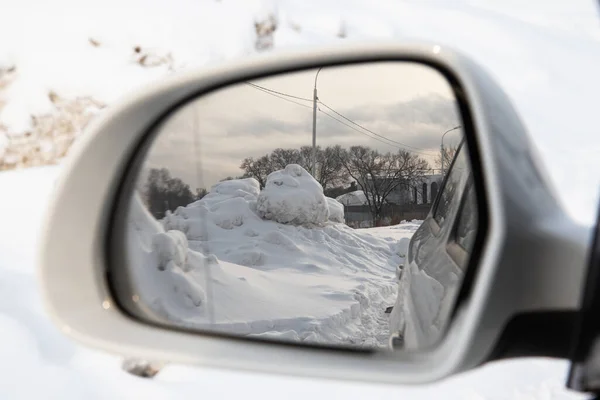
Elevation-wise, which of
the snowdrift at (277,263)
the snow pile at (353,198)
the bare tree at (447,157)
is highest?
the bare tree at (447,157)

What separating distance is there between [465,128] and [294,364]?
0.41 metres

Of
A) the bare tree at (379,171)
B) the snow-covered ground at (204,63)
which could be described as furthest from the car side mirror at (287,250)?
the snow-covered ground at (204,63)

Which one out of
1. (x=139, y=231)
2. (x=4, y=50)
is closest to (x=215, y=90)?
(x=139, y=231)

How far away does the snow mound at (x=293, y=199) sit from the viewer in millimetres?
2545

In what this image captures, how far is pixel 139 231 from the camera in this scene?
1.27m

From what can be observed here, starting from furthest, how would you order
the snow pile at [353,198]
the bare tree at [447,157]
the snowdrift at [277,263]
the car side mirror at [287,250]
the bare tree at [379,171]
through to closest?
the snow pile at [353,198] < the bare tree at [379,171] < the bare tree at [447,157] < the snowdrift at [277,263] < the car side mirror at [287,250]

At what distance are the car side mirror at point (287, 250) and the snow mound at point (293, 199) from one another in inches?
0.9

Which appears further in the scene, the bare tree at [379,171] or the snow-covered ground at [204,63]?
the snow-covered ground at [204,63]

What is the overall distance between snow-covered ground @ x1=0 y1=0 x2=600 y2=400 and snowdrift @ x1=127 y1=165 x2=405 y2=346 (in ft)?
1.35

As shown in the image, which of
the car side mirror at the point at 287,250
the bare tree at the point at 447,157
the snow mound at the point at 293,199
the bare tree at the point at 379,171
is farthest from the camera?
the snow mound at the point at 293,199

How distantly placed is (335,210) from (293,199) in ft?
0.89

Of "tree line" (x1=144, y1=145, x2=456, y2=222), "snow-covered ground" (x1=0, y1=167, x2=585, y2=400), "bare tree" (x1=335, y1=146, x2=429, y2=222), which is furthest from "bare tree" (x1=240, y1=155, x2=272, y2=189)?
"snow-covered ground" (x1=0, y1=167, x2=585, y2=400)

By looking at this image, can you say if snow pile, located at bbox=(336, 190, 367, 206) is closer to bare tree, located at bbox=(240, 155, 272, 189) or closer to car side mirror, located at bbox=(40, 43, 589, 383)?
car side mirror, located at bbox=(40, 43, 589, 383)

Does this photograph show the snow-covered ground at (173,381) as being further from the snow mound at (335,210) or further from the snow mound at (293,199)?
the snow mound at (293,199)
